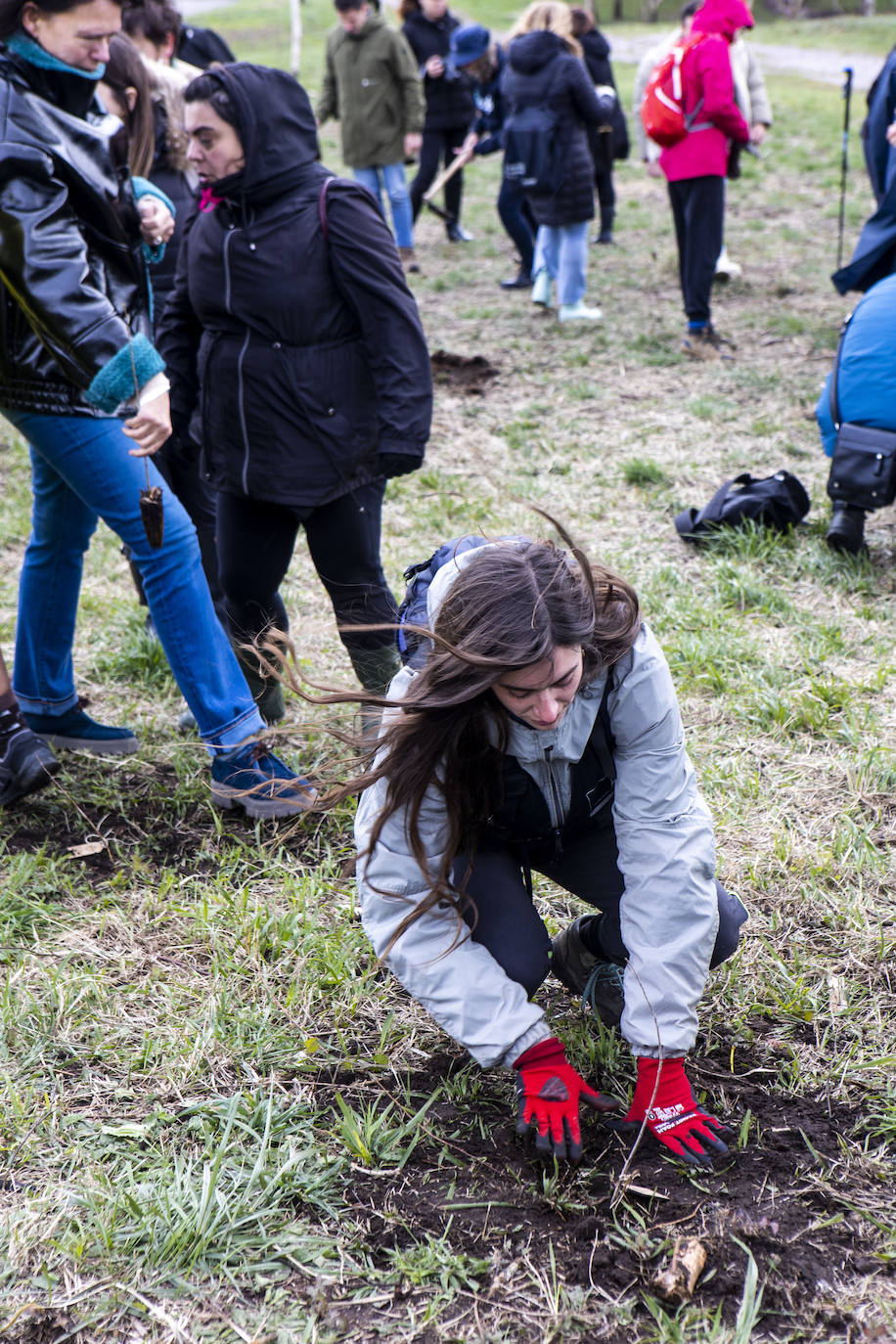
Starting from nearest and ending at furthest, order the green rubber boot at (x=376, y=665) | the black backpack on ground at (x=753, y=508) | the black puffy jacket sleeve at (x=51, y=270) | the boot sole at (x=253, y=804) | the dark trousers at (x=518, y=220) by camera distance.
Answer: the black puffy jacket sleeve at (x=51, y=270) < the boot sole at (x=253, y=804) < the green rubber boot at (x=376, y=665) < the black backpack on ground at (x=753, y=508) < the dark trousers at (x=518, y=220)

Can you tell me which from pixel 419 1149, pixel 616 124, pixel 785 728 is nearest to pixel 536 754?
pixel 419 1149

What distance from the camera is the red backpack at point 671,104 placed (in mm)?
6230

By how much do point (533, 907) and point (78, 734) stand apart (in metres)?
1.73

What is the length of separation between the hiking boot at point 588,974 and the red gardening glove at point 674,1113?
25cm

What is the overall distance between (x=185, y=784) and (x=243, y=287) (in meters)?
1.36

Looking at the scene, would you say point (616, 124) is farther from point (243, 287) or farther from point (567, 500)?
point (243, 287)

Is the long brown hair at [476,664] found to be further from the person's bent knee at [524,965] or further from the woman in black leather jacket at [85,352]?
the woman in black leather jacket at [85,352]

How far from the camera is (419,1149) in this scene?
221 cm

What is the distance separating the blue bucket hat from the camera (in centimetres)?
904

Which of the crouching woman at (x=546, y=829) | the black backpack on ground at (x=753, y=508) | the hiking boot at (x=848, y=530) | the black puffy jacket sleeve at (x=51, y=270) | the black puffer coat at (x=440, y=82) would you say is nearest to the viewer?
the crouching woman at (x=546, y=829)

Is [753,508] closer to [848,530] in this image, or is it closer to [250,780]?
[848,530]

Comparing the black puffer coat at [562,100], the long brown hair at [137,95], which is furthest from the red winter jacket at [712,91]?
the long brown hair at [137,95]

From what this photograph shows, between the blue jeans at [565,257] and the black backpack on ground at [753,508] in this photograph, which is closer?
the black backpack on ground at [753,508]

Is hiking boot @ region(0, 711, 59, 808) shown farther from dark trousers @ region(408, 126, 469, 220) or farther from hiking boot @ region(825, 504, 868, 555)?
dark trousers @ region(408, 126, 469, 220)
